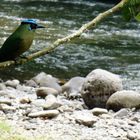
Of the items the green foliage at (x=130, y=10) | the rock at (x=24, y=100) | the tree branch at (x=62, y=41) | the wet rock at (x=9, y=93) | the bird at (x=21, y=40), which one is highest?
the green foliage at (x=130, y=10)

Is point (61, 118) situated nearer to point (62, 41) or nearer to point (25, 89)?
point (25, 89)

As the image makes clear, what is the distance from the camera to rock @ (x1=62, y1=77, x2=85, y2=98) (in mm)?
7992

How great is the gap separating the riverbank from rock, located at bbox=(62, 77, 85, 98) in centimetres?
2

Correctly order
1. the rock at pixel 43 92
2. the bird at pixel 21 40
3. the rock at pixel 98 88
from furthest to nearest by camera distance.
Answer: the rock at pixel 43 92
the rock at pixel 98 88
the bird at pixel 21 40

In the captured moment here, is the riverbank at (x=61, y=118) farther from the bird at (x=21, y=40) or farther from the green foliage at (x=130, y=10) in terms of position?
the green foliage at (x=130, y=10)

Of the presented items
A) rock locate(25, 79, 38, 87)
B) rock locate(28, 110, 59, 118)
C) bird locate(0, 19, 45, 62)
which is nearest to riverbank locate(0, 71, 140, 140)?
rock locate(28, 110, 59, 118)

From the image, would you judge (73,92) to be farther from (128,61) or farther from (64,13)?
(64,13)

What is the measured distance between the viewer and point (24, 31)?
2.11 m

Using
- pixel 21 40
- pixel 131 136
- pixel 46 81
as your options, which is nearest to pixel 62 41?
pixel 21 40

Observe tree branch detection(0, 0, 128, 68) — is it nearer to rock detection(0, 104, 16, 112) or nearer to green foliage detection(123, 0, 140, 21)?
green foliage detection(123, 0, 140, 21)

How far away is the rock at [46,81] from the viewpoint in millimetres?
8656

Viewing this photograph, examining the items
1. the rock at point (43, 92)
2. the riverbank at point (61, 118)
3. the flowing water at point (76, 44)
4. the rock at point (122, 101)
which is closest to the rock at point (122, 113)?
the riverbank at point (61, 118)

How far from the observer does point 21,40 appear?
2072mm

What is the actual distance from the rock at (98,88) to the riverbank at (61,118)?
14 centimetres
